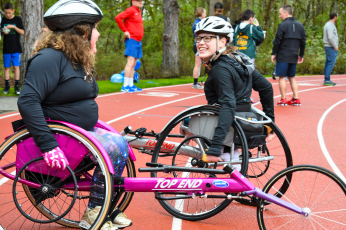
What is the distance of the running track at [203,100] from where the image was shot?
3.30 m

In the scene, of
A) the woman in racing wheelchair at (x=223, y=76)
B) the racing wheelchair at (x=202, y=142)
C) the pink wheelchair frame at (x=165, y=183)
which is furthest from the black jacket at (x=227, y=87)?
the pink wheelchair frame at (x=165, y=183)

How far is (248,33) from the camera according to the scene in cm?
980

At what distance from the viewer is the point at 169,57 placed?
55.5 feet

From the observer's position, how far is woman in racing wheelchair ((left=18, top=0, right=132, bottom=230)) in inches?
96.7

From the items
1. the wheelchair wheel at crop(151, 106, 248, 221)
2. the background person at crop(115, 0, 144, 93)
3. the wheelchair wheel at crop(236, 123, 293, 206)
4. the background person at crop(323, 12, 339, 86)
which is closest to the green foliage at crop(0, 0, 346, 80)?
the background person at crop(323, 12, 339, 86)

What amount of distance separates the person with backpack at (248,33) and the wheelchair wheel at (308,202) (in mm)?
6602

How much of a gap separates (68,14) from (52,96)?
58cm

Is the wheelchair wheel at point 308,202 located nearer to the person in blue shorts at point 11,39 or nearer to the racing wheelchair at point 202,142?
the racing wheelchair at point 202,142

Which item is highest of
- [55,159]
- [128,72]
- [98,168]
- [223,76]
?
[223,76]

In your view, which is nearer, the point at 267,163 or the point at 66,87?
the point at 66,87

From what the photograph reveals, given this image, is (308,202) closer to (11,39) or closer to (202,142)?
(202,142)

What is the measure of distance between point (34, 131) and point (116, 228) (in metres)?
0.93

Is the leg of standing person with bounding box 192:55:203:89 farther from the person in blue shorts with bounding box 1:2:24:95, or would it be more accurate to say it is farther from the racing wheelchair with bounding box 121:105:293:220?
the racing wheelchair with bounding box 121:105:293:220

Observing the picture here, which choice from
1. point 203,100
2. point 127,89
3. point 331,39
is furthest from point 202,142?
point 331,39
